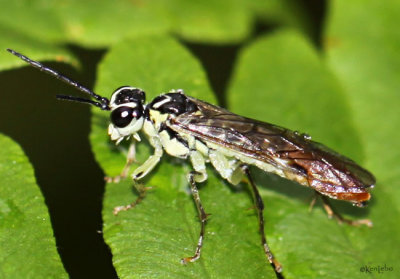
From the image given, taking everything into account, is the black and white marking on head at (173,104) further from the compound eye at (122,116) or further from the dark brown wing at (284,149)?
the compound eye at (122,116)

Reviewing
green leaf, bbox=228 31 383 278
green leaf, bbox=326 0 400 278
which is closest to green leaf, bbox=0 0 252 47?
green leaf, bbox=228 31 383 278

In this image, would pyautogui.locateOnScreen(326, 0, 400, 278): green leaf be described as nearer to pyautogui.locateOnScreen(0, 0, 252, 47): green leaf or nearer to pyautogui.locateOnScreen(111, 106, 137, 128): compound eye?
pyautogui.locateOnScreen(0, 0, 252, 47): green leaf

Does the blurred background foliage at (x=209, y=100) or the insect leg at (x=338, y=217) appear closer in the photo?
the blurred background foliage at (x=209, y=100)

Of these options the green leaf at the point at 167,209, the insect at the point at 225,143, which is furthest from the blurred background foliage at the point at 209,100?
the insect at the point at 225,143

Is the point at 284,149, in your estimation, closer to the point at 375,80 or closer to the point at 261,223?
the point at 261,223

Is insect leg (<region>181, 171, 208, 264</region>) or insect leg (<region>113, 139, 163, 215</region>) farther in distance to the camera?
insect leg (<region>113, 139, 163, 215</region>)
